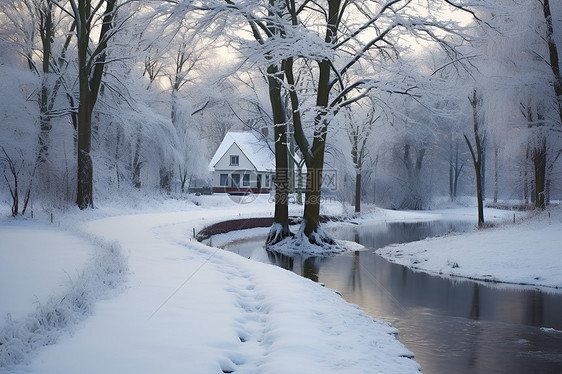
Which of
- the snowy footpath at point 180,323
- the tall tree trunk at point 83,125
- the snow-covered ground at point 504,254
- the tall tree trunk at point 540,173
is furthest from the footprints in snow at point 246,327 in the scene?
the tall tree trunk at point 540,173

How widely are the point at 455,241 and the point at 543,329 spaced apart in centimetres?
834

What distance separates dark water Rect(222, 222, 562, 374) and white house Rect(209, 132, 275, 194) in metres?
36.6

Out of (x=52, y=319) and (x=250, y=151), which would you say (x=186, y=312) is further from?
(x=250, y=151)

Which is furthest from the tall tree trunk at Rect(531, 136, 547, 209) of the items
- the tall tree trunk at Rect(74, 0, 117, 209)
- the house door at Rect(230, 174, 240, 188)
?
the house door at Rect(230, 174, 240, 188)

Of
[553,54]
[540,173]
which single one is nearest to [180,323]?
[553,54]

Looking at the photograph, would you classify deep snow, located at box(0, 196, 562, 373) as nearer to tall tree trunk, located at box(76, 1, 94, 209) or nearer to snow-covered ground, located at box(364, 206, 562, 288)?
snow-covered ground, located at box(364, 206, 562, 288)

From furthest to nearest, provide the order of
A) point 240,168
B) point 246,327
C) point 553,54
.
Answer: point 240,168 → point 553,54 → point 246,327

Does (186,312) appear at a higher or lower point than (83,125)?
lower

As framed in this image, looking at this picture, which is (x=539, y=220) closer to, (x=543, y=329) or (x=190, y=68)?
(x=543, y=329)

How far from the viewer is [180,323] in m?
6.20

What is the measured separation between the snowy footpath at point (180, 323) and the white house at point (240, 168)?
41044mm

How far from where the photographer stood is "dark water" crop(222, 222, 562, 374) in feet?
21.1

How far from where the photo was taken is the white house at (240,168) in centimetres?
5169

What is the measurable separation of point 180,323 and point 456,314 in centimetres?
533
